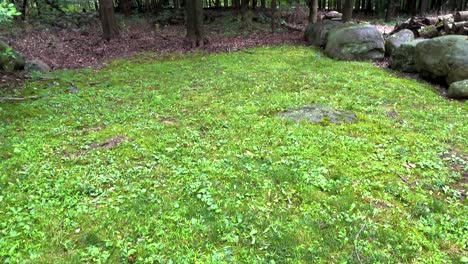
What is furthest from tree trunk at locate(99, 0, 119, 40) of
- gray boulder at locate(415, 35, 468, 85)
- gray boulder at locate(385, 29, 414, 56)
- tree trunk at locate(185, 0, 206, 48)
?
gray boulder at locate(415, 35, 468, 85)

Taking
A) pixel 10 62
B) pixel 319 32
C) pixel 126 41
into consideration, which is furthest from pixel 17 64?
pixel 319 32

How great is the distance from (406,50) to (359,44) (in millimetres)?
1790

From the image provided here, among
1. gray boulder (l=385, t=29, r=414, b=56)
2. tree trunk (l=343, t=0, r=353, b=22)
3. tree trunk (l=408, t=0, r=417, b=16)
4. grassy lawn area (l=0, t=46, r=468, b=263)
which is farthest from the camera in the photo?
tree trunk (l=408, t=0, r=417, b=16)

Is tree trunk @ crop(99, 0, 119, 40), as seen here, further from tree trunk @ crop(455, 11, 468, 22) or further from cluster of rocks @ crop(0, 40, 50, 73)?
tree trunk @ crop(455, 11, 468, 22)

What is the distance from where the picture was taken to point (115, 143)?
5465mm

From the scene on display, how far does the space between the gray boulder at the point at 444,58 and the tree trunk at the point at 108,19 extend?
11108 millimetres

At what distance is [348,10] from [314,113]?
33.8 feet

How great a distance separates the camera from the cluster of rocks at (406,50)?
8.07 m

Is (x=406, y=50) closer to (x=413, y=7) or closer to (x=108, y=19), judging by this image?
(x=108, y=19)

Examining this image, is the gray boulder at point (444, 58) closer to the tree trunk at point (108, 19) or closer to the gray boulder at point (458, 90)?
the gray boulder at point (458, 90)

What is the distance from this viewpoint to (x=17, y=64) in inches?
383

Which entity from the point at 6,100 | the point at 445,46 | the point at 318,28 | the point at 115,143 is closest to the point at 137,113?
the point at 115,143

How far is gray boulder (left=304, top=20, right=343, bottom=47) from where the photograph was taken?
1353 centimetres

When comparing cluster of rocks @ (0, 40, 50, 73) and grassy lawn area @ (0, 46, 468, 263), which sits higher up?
cluster of rocks @ (0, 40, 50, 73)
